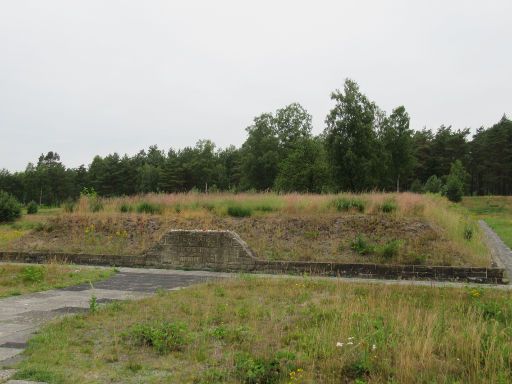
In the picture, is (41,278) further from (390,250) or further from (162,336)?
(390,250)

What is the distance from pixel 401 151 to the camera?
6078cm

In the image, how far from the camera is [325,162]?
1911 inches

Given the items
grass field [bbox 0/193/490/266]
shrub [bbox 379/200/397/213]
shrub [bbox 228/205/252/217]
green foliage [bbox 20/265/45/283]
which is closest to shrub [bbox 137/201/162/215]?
grass field [bbox 0/193/490/266]

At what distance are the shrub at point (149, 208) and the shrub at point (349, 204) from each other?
722cm

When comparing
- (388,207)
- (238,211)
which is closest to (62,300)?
(238,211)

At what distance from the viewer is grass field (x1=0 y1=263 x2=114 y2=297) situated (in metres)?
10.8

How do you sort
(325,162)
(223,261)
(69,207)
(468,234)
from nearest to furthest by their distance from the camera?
(223,261) → (468,234) → (69,207) → (325,162)

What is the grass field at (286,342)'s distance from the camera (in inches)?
182

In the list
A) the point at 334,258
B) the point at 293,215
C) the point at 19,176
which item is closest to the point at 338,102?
the point at 293,215

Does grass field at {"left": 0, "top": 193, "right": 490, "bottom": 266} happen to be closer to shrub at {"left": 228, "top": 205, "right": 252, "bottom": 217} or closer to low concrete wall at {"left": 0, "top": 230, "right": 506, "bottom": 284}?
shrub at {"left": 228, "top": 205, "right": 252, "bottom": 217}

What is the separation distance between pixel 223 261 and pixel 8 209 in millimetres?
24943

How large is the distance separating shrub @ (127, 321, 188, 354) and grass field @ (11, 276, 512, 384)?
1cm

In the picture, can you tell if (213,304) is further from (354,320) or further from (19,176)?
(19,176)

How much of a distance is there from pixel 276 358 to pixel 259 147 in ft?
228
